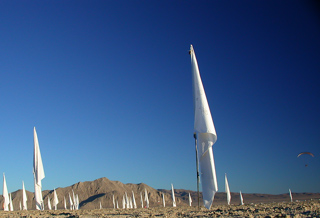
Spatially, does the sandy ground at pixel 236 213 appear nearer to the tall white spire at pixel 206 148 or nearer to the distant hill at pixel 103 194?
the tall white spire at pixel 206 148

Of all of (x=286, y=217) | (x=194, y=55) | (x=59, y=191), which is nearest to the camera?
(x=286, y=217)

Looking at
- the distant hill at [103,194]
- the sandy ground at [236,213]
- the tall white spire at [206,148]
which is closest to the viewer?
the tall white spire at [206,148]

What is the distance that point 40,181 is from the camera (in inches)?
562

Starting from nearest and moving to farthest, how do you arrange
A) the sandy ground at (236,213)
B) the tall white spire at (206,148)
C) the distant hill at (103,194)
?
the tall white spire at (206,148)
the sandy ground at (236,213)
the distant hill at (103,194)

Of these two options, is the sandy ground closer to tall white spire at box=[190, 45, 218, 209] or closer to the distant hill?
tall white spire at box=[190, 45, 218, 209]

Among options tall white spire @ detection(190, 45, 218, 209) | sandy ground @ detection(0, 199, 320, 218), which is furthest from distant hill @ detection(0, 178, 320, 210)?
tall white spire @ detection(190, 45, 218, 209)

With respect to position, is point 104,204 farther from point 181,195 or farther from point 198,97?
point 198,97

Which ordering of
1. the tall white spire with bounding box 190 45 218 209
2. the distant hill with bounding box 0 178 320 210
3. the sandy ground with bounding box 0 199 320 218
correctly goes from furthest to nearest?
the distant hill with bounding box 0 178 320 210
the sandy ground with bounding box 0 199 320 218
the tall white spire with bounding box 190 45 218 209

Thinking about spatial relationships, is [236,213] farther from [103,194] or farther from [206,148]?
[103,194]

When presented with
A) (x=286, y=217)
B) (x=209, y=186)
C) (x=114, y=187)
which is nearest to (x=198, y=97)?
(x=209, y=186)

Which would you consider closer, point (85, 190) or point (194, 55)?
point (194, 55)

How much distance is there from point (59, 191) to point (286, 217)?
4736 inches

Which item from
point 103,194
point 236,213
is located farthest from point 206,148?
point 103,194

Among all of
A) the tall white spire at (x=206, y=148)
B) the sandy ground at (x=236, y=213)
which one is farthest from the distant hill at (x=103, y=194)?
the tall white spire at (x=206, y=148)
